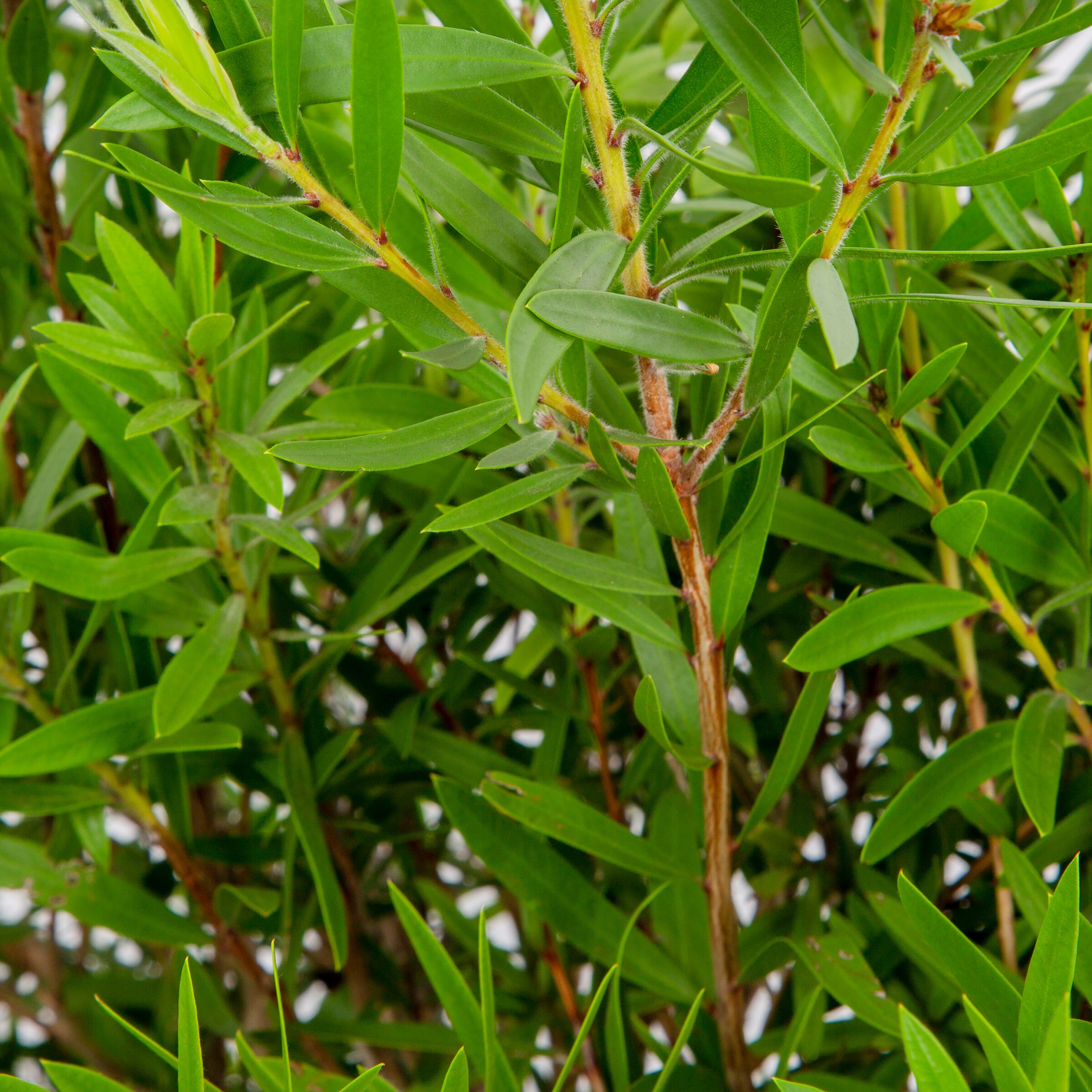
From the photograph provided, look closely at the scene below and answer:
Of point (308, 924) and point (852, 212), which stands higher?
point (852, 212)

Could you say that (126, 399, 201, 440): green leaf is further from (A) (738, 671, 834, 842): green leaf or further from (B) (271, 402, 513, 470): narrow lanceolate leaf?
(A) (738, 671, 834, 842): green leaf

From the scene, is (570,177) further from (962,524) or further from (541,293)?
(962,524)

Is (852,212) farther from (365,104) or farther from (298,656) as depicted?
(298,656)

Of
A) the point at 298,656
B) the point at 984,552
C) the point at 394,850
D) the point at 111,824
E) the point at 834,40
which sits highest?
the point at 834,40

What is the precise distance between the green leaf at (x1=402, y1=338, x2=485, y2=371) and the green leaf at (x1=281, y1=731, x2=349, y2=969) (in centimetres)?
20

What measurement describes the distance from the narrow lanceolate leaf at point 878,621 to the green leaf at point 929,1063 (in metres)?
0.09

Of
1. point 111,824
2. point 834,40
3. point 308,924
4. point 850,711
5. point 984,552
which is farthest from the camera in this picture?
point 111,824

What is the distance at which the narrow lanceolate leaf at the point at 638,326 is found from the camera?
19 cm

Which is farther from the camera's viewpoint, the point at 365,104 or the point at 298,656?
the point at 298,656

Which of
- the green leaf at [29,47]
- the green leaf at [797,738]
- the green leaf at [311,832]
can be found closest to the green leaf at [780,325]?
the green leaf at [797,738]

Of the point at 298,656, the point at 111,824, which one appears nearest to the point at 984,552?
the point at 298,656

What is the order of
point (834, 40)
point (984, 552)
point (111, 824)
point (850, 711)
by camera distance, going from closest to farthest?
point (834, 40) < point (984, 552) < point (850, 711) < point (111, 824)

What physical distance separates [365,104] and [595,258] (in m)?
0.05

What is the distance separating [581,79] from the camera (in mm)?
213
